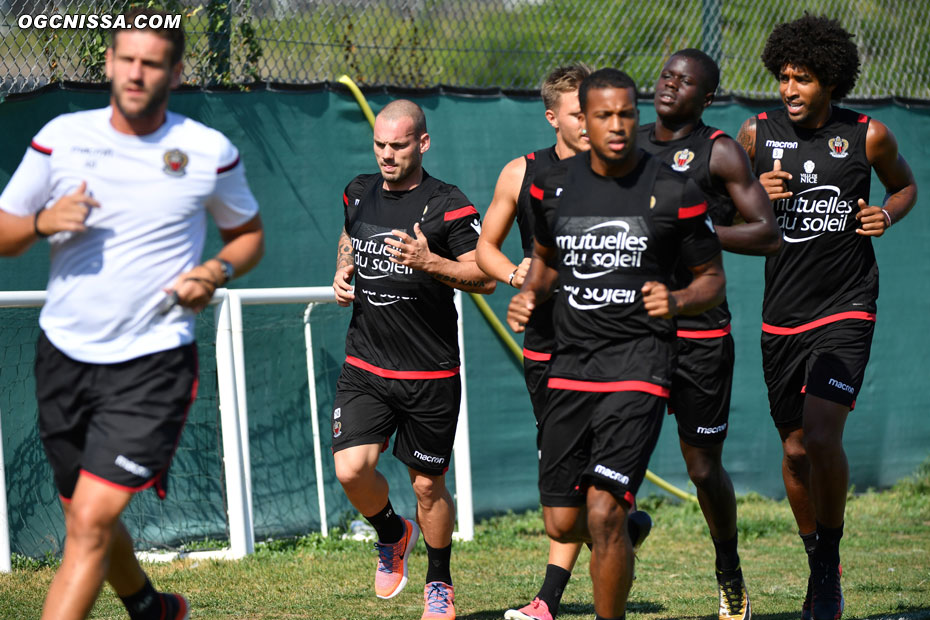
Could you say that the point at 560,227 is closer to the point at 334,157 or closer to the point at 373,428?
the point at 373,428

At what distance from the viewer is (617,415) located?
14.2 feet

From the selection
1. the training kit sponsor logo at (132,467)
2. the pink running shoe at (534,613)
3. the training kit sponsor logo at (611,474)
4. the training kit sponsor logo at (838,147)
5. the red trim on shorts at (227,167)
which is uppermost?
the training kit sponsor logo at (838,147)

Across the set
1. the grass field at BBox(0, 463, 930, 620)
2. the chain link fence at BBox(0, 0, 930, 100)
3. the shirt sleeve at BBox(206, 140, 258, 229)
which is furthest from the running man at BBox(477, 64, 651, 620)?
the chain link fence at BBox(0, 0, 930, 100)

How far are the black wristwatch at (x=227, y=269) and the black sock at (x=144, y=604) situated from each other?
1291mm

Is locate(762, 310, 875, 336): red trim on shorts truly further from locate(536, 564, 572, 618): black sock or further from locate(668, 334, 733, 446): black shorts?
locate(536, 564, 572, 618): black sock

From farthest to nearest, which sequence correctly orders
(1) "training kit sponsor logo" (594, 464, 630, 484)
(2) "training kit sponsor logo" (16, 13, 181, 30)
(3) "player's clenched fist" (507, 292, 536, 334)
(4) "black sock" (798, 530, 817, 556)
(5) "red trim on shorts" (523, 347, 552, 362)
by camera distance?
(2) "training kit sponsor logo" (16, 13, 181, 30), (4) "black sock" (798, 530, 817, 556), (5) "red trim on shorts" (523, 347, 552, 362), (3) "player's clenched fist" (507, 292, 536, 334), (1) "training kit sponsor logo" (594, 464, 630, 484)

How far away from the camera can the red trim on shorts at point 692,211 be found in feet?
14.1

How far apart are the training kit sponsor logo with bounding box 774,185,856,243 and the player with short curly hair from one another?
23.3 inches

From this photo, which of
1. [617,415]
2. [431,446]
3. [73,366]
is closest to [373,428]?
[431,446]

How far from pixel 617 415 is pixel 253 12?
14.0 feet

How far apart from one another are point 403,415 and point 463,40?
351 cm

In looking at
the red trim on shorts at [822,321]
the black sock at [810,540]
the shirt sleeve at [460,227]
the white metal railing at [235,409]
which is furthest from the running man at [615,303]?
the white metal railing at [235,409]

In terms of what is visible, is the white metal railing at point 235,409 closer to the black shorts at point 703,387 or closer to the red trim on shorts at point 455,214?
the red trim on shorts at point 455,214

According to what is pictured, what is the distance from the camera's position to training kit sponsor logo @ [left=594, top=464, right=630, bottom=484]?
429 centimetres
